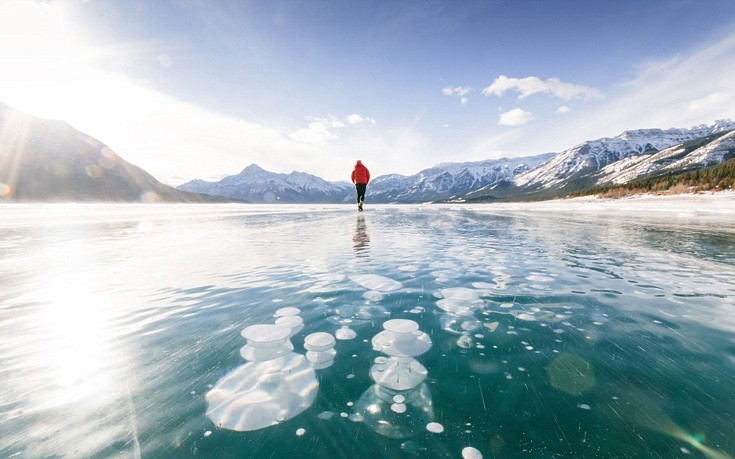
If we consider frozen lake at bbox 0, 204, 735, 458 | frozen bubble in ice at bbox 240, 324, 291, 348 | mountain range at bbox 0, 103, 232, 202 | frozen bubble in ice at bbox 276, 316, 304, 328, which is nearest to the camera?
frozen lake at bbox 0, 204, 735, 458

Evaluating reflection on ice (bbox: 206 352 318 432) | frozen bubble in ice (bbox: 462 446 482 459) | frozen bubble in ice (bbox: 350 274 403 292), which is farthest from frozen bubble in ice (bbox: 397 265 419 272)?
frozen bubble in ice (bbox: 462 446 482 459)

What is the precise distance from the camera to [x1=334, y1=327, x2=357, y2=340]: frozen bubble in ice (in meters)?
3.90

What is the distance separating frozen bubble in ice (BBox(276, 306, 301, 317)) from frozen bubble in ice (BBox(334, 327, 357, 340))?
94 cm

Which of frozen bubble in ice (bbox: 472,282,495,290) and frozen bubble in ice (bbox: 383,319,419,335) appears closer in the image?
frozen bubble in ice (bbox: 383,319,419,335)

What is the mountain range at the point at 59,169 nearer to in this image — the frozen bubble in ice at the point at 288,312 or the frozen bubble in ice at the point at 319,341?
the frozen bubble in ice at the point at 288,312

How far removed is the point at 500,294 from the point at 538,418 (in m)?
3.22

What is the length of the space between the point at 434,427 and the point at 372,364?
1004 mm

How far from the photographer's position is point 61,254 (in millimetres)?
9453

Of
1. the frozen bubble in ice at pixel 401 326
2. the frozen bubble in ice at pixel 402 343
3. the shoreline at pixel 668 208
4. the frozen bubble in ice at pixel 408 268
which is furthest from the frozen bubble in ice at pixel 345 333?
the shoreline at pixel 668 208

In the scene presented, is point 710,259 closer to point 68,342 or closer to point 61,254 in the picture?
point 68,342

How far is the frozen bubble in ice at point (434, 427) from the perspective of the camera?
2.31 metres

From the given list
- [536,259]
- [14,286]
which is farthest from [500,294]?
[14,286]

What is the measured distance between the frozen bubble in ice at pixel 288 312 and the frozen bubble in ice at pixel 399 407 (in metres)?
2.47

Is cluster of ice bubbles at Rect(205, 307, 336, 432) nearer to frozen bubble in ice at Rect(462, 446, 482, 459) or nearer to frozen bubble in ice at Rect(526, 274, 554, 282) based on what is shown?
frozen bubble in ice at Rect(462, 446, 482, 459)
